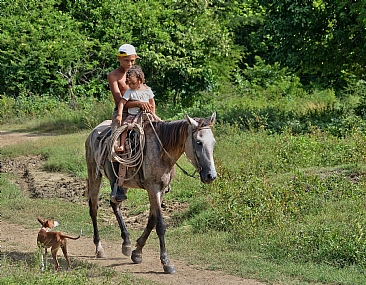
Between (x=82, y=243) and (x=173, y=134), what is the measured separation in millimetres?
2604

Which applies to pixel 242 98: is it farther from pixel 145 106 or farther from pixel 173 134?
pixel 173 134

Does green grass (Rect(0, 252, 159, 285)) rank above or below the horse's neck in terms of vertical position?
below

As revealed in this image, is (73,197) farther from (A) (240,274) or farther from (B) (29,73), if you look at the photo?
(B) (29,73)

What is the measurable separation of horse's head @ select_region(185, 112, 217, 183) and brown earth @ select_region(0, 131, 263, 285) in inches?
46.8

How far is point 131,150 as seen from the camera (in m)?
8.16

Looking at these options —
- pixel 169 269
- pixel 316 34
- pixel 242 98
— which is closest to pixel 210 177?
pixel 169 269

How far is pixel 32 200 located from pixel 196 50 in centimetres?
1169

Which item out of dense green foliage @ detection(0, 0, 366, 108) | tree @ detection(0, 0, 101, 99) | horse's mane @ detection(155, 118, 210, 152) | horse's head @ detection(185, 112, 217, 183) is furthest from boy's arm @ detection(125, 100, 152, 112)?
tree @ detection(0, 0, 101, 99)

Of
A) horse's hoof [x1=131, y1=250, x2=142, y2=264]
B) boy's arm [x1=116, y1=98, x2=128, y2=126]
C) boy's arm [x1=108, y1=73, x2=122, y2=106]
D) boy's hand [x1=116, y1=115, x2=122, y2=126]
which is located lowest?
horse's hoof [x1=131, y1=250, x2=142, y2=264]

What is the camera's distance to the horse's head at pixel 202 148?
7285 millimetres

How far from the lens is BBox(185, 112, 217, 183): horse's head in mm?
7285

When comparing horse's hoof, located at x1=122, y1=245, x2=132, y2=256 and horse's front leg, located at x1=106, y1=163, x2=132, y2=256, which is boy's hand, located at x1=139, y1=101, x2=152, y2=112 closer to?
horse's front leg, located at x1=106, y1=163, x2=132, y2=256

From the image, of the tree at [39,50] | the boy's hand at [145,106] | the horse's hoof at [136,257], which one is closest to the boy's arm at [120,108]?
the boy's hand at [145,106]

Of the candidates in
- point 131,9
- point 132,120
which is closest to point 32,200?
point 132,120
